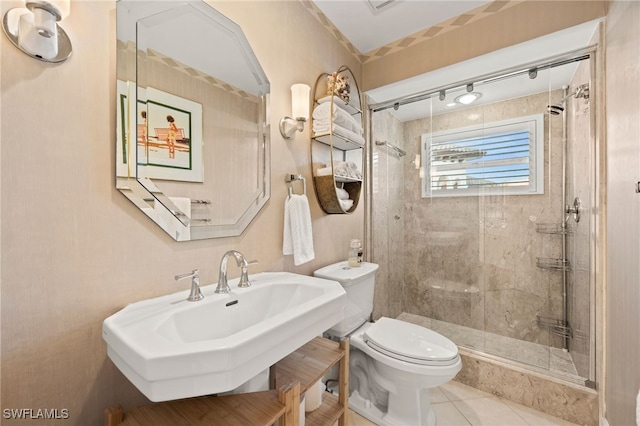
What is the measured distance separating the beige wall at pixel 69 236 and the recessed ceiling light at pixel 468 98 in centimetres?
230

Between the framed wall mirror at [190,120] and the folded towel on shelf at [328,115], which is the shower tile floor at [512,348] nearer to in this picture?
the folded towel on shelf at [328,115]

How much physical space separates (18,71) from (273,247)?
106 centimetres

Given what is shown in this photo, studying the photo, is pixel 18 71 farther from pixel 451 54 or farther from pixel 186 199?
pixel 451 54

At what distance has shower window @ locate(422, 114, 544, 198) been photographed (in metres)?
2.16

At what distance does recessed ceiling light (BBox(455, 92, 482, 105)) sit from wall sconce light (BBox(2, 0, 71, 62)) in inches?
94.9

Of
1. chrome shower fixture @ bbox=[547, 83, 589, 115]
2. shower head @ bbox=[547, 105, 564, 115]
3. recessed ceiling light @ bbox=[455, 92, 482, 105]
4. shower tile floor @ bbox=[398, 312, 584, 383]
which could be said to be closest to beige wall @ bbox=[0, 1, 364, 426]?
shower tile floor @ bbox=[398, 312, 584, 383]

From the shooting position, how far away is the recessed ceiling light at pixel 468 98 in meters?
2.13

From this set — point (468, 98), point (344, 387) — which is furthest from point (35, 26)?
point (468, 98)

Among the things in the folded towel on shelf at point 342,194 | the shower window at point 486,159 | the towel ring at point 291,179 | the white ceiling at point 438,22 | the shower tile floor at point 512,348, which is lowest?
the shower tile floor at point 512,348

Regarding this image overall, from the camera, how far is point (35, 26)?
0.68m

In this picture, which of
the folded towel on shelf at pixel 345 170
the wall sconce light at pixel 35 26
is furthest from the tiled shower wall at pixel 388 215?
the wall sconce light at pixel 35 26

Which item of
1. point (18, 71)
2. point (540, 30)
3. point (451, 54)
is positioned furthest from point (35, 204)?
point (540, 30)

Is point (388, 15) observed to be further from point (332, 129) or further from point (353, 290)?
point (353, 290)

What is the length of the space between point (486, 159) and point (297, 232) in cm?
188
